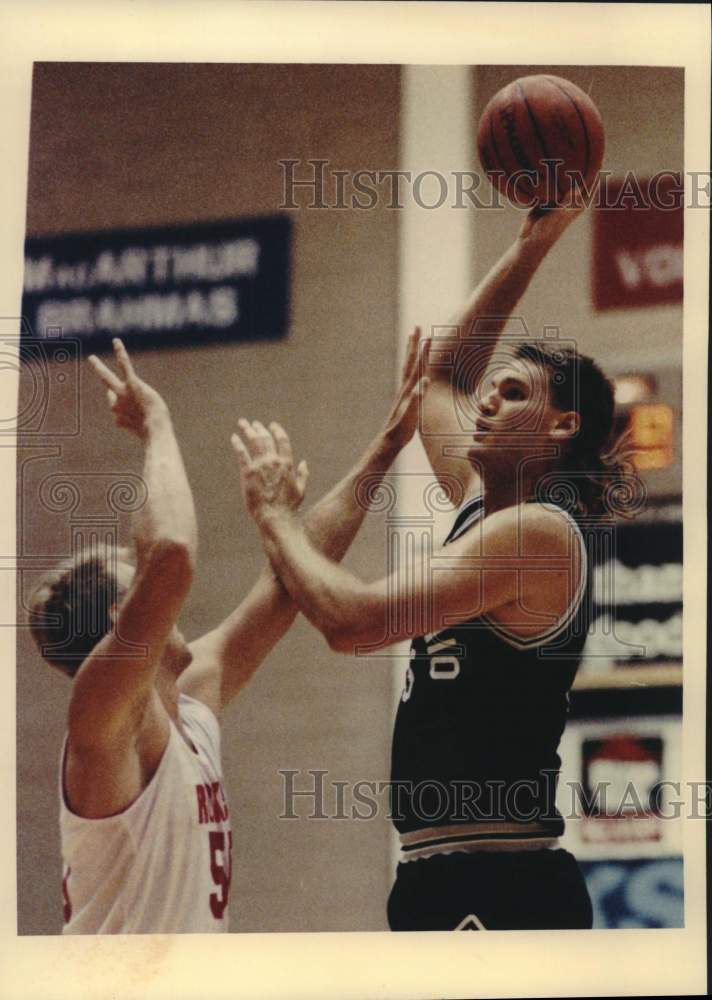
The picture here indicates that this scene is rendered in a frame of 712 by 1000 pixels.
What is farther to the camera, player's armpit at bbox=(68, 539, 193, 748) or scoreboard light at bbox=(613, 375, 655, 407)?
scoreboard light at bbox=(613, 375, 655, 407)

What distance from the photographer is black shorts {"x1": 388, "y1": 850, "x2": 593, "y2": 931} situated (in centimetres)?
256

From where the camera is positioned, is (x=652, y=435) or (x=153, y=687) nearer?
(x=153, y=687)

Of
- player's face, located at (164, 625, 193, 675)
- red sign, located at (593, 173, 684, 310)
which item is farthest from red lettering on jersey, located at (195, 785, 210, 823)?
red sign, located at (593, 173, 684, 310)

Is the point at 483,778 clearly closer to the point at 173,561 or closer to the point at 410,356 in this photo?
the point at 173,561

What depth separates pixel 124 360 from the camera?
2.65 meters

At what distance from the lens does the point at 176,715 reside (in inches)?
101

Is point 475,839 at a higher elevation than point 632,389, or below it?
below

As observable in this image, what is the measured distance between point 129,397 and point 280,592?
2.04ft

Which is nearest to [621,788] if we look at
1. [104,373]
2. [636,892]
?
[636,892]

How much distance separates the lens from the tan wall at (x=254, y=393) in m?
2.59

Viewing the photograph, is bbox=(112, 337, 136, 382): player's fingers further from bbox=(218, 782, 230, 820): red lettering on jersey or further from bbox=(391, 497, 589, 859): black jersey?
bbox=(218, 782, 230, 820): red lettering on jersey

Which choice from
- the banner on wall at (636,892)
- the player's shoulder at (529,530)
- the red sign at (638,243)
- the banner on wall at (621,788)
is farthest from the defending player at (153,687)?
the banner on wall at (636,892)

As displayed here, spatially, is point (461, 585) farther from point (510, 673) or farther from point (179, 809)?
point (179, 809)

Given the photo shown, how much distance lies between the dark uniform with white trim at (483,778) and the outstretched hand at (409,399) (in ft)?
0.81
